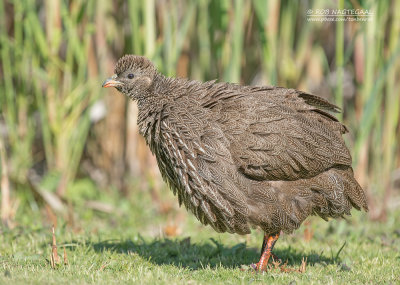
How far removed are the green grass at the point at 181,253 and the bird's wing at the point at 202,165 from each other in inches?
18.7

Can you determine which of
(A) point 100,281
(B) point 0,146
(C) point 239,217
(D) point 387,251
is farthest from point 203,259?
(B) point 0,146

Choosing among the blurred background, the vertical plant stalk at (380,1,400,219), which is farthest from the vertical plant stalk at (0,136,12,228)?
the vertical plant stalk at (380,1,400,219)

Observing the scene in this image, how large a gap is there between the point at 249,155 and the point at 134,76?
4.30 ft

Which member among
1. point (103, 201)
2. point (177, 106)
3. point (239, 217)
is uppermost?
point (177, 106)

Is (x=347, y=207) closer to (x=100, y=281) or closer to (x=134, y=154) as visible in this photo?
(x=100, y=281)

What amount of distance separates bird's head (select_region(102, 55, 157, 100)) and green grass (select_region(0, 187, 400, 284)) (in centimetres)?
139

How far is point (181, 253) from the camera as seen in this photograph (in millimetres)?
5504

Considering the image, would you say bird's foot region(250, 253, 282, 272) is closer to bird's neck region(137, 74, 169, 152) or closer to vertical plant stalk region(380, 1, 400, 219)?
bird's neck region(137, 74, 169, 152)

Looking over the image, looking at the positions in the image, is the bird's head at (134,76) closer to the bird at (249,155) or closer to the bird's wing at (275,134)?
the bird at (249,155)

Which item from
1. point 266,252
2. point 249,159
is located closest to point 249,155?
point 249,159

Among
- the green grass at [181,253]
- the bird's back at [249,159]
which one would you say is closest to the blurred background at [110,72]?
the green grass at [181,253]

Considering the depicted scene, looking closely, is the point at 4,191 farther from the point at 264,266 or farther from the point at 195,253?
the point at 264,266

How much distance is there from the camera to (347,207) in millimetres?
5121

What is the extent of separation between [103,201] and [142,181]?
0.61 metres
